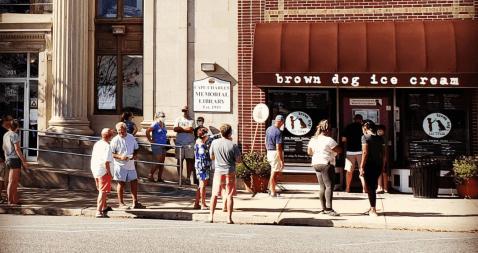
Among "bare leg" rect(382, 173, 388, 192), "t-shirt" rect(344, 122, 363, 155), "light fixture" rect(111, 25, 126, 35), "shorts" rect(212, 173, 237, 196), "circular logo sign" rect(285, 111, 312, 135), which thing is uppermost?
"light fixture" rect(111, 25, 126, 35)

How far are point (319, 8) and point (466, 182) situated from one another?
5.90 m

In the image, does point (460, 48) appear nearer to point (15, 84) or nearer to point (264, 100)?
point (264, 100)

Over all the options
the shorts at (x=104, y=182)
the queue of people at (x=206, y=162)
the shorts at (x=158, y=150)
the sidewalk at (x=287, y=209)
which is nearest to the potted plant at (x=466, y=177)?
the sidewalk at (x=287, y=209)

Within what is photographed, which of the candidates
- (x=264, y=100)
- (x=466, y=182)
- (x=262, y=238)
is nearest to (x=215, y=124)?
(x=264, y=100)

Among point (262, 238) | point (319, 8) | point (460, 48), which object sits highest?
point (319, 8)

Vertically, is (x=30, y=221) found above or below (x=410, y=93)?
below

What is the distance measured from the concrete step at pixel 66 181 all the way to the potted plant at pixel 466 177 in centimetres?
638

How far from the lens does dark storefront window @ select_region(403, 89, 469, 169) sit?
1555 centimetres

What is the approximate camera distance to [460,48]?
48.5ft

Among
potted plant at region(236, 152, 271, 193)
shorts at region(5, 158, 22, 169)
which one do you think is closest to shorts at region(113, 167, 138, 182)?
shorts at region(5, 158, 22, 169)

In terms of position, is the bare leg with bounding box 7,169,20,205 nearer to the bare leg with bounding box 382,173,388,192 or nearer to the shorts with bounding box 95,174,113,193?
the shorts with bounding box 95,174,113,193

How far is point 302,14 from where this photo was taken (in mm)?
16234

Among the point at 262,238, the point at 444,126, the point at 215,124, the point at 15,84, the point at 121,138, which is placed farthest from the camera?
the point at 15,84

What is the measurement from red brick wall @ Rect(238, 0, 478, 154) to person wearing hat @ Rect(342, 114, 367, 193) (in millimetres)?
2448
